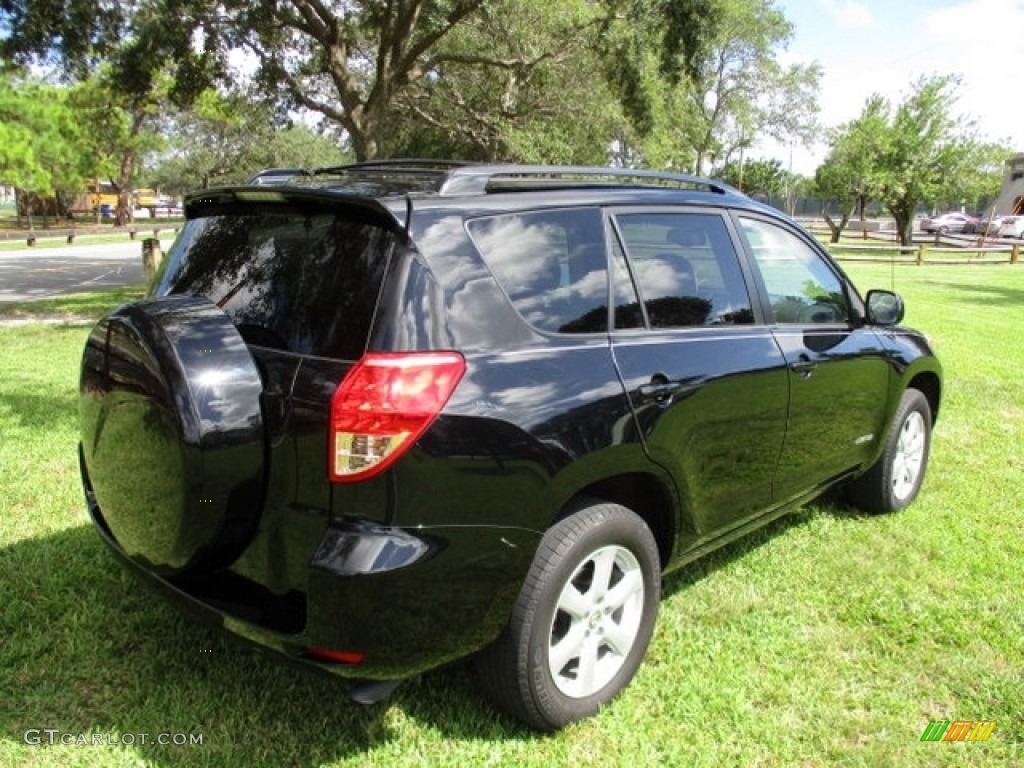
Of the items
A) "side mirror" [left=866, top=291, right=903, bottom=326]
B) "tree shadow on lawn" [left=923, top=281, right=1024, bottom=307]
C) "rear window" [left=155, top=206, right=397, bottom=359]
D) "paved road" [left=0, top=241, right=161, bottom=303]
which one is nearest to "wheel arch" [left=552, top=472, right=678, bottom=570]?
"rear window" [left=155, top=206, right=397, bottom=359]

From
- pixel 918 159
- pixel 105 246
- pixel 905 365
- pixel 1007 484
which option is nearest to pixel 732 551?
pixel 905 365

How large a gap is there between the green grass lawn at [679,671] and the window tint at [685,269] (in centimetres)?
129

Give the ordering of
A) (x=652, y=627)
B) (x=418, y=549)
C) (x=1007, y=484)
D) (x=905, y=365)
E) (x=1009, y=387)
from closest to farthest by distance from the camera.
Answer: (x=418, y=549) → (x=652, y=627) → (x=905, y=365) → (x=1007, y=484) → (x=1009, y=387)

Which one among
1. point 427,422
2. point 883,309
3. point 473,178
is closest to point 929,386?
A: point 883,309

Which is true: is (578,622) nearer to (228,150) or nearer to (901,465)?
(901,465)

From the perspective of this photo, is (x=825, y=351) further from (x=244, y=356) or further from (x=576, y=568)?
(x=244, y=356)

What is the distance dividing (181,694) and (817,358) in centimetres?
292

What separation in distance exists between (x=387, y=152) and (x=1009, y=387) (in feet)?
83.0

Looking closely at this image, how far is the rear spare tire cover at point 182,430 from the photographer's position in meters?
2.25

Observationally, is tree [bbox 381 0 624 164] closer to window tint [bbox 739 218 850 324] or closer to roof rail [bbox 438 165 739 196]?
window tint [bbox 739 218 850 324]

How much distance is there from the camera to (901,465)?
4617 mm

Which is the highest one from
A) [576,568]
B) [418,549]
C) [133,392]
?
[133,392]

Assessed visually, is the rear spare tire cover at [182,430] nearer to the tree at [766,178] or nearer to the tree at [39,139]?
the tree at [39,139]

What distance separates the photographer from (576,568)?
2.53m
